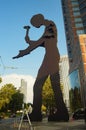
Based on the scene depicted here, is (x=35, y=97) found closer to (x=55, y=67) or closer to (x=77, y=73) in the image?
(x=55, y=67)

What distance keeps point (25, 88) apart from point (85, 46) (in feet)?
168

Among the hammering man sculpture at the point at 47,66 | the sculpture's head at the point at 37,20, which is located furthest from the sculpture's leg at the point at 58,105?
the sculpture's head at the point at 37,20

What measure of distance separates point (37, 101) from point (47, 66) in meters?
2.91

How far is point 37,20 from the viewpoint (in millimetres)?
18406

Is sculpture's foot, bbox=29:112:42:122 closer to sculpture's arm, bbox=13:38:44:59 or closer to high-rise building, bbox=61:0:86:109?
sculpture's arm, bbox=13:38:44:59

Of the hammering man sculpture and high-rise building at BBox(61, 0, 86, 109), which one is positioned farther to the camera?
high-rise building at BBox(61, 0, 86, 109)

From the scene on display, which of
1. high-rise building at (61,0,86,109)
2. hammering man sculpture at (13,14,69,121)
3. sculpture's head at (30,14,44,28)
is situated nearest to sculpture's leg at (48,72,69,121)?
hammering man sculpture at (13,14,69,121)

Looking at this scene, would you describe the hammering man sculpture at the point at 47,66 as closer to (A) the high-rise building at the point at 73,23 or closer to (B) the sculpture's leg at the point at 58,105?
(B) the sculpture's leg at the point at 58,105

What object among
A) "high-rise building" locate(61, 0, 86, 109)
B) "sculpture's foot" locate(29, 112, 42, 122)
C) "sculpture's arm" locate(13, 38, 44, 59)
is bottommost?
"sculpture's foot" locate(29, 112, 42, 122)

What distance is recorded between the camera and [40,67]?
17.2 metres

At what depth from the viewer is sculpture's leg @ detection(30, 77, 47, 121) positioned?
55.1ft

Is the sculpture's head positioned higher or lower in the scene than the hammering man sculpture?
higher

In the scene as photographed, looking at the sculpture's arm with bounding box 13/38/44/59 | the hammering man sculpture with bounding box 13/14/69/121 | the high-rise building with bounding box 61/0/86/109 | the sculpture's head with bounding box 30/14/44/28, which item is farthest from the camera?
the high-rise building with bounding box 61/0/86/109

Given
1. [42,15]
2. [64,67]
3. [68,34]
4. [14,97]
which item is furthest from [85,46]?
[64,67]
